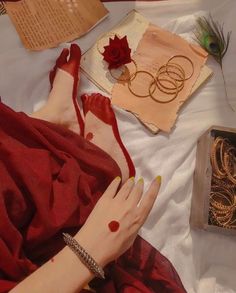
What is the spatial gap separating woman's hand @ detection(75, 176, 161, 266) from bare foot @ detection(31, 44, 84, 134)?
0.30 m

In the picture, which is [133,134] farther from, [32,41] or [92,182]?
[32,41]

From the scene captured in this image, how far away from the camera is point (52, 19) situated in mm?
1176

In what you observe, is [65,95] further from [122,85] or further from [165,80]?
[165,80]

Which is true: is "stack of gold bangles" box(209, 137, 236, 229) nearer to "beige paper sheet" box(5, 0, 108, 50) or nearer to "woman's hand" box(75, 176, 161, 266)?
"woman's hand" box(75, 176, 161, 266)

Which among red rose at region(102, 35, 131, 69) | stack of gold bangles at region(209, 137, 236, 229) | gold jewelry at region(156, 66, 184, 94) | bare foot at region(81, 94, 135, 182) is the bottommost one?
stack of gold bangles at region(209, 137, 236, 229)

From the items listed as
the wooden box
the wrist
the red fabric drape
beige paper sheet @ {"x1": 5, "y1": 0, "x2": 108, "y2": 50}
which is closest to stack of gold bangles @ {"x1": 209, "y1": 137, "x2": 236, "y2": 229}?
the wooden box

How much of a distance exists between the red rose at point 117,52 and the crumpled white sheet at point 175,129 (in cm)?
7

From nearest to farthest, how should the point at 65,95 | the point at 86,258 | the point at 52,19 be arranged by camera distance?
the point at 86,258, the point at 65,95, the point at 52,19

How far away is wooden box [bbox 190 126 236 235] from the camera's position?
36.0 inches

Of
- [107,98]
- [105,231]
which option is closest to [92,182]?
[105,231]

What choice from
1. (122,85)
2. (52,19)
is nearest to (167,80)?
(122,85)

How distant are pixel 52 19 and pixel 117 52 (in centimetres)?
21

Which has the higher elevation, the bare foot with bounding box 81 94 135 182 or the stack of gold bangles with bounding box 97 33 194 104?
the stack of gold bangles with bounding box 97 33 194 104

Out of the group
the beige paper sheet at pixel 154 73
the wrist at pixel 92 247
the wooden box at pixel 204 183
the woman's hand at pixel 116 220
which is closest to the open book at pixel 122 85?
the beige paper sheet at pixel 154 73
